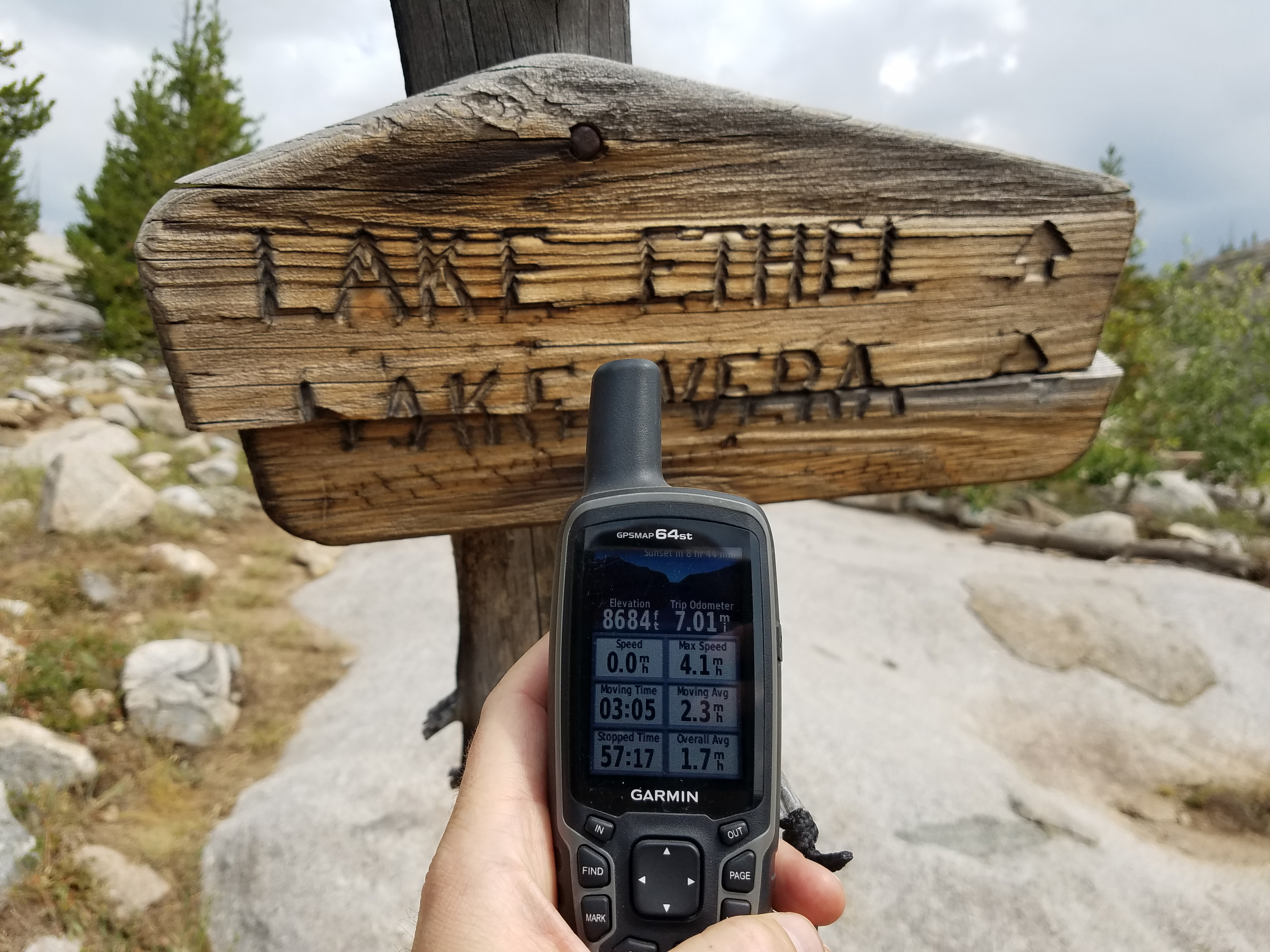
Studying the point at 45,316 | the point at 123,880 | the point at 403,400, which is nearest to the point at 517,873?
the point at 403,400

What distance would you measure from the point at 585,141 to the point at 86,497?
13.9ft

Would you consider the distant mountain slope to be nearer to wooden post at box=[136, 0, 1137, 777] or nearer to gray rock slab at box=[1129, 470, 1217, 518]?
gray rock slab at box=[1129, 470, 1217, 518]

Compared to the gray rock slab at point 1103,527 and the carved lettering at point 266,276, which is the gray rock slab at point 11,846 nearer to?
the carved lettering at point 266,276

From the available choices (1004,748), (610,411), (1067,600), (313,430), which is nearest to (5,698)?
(313,430)

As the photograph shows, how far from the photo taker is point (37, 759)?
90.6 inches

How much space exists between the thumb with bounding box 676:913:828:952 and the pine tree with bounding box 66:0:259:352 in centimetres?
1141

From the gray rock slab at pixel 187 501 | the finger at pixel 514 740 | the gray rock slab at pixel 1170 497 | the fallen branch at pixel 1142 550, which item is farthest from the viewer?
the gray rock slab at pixel 1170 497

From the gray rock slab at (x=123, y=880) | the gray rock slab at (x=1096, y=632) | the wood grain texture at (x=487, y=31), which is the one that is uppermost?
the wood grain texture at (x=487, y=31)

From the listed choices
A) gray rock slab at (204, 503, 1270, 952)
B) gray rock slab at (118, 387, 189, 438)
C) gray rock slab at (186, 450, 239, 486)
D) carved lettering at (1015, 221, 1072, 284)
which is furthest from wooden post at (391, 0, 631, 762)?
gray rock slab at (118, 387, 189, 438)

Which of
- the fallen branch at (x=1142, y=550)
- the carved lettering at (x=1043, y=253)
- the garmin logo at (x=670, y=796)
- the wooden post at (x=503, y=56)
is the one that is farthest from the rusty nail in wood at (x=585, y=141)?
the fallen branch at (x=1142, y=550)

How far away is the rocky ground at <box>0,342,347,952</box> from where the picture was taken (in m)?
1.99

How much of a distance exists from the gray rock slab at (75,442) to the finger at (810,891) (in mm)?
4723

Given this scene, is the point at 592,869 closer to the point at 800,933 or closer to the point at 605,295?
the point at 800,933

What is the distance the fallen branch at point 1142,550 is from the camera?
452cm
